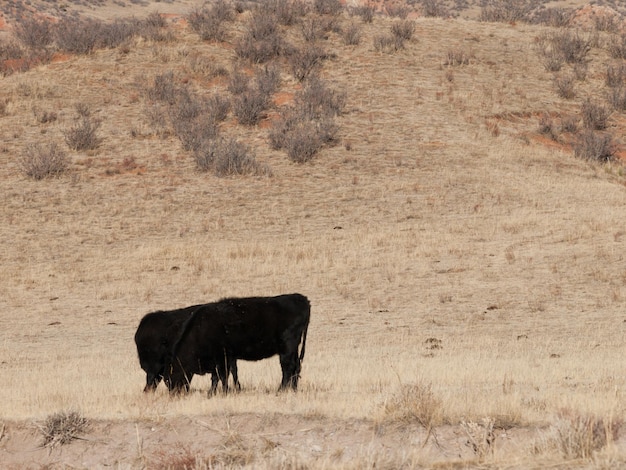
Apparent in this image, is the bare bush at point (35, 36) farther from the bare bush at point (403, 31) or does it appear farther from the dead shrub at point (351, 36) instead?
the bare bush at point (403, 31)

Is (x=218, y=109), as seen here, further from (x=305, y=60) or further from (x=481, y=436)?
(x=481, y=436)

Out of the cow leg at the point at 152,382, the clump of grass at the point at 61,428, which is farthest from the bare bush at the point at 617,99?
the clump of grass at the point at 61,428

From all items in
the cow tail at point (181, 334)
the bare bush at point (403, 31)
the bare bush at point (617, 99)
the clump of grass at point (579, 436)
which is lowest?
the bare bush at point (617, 99)

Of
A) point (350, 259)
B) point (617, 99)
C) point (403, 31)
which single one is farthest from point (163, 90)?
point (617, 99)

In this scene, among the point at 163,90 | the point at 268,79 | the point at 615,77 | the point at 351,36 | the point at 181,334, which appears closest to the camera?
the point at 181,334

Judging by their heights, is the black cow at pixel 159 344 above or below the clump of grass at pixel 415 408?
below

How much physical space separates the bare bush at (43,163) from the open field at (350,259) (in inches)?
21.3

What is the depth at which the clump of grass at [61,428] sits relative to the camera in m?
8.57

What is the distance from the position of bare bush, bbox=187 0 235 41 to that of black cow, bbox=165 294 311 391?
3584cm

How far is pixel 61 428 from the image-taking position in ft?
28.2

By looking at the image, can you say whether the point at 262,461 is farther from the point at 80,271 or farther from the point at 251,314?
the point at 80,271

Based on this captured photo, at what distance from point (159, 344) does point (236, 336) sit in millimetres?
936

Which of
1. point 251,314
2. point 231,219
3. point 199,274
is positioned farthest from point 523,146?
point 251,314

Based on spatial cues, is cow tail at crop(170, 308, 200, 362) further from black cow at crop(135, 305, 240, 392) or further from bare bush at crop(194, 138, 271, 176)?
bare bush at crop(194, 138, 271, 176)
